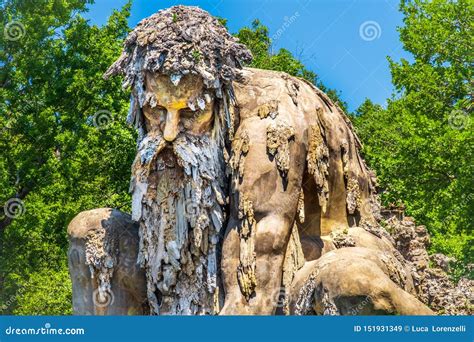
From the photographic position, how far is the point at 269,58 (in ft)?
92.4

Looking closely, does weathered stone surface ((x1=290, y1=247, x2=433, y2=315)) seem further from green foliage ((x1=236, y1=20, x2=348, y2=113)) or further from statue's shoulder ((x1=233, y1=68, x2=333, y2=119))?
green foliage ((x1=236, y1=20, x2=348, y2=113))

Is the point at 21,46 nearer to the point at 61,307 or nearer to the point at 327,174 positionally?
the point at 61,307

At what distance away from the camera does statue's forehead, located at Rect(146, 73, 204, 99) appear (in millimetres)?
8797

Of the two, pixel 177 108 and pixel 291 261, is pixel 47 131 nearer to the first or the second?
pixel 177 108

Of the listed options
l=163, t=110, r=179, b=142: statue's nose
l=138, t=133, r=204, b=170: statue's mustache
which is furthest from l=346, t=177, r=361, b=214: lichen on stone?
l=163, t=110, r=179, b=142: statue's nose

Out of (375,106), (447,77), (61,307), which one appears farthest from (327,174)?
(375,106)

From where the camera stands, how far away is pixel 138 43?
352 inches

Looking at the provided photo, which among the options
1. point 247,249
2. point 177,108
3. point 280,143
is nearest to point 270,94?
point 280,143

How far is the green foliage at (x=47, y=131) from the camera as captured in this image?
25.1m

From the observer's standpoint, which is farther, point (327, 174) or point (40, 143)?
point (40, 143)

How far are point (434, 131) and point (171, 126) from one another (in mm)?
18305

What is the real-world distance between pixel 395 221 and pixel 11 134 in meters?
16.6

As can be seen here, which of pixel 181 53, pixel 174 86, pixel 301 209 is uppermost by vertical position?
pixel 181 53

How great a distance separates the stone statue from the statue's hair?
11mm
